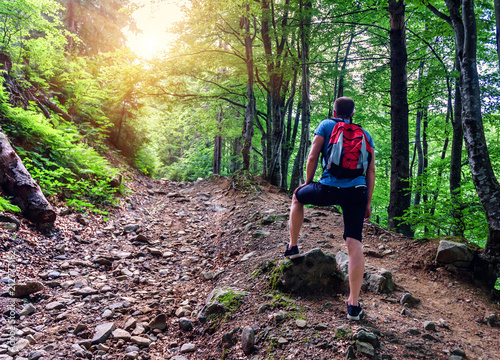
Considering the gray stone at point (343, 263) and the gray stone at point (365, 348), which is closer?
the gray stone at point (365, 348)

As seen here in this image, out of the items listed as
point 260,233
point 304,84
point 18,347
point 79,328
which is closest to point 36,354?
point 18,347

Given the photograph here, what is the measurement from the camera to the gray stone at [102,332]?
8.94ft

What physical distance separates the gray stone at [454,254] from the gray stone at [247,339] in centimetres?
332

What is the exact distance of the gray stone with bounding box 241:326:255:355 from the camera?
2.45m

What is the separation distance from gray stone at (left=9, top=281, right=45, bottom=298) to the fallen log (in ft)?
5.53

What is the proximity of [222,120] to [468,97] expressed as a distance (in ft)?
37.9

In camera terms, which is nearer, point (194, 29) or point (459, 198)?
point (459, 198)

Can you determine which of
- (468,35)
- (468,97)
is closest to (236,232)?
(468,97)

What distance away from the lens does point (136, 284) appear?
408cm

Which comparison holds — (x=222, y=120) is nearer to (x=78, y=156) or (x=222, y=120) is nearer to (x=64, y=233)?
(x=78, y=156)

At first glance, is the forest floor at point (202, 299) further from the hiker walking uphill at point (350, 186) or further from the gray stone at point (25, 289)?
the hiker walking uphill at point (350, 186)

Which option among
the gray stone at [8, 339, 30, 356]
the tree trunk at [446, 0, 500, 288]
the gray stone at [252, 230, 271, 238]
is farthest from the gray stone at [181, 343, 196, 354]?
the tree trunk at [446, 0, 500, 288]

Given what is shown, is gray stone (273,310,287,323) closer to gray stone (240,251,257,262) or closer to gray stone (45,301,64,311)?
gray stone (240,251,257,262)

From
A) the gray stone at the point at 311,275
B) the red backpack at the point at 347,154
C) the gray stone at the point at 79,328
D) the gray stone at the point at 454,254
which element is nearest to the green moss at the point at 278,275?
the gray stone at the point at 311,275
